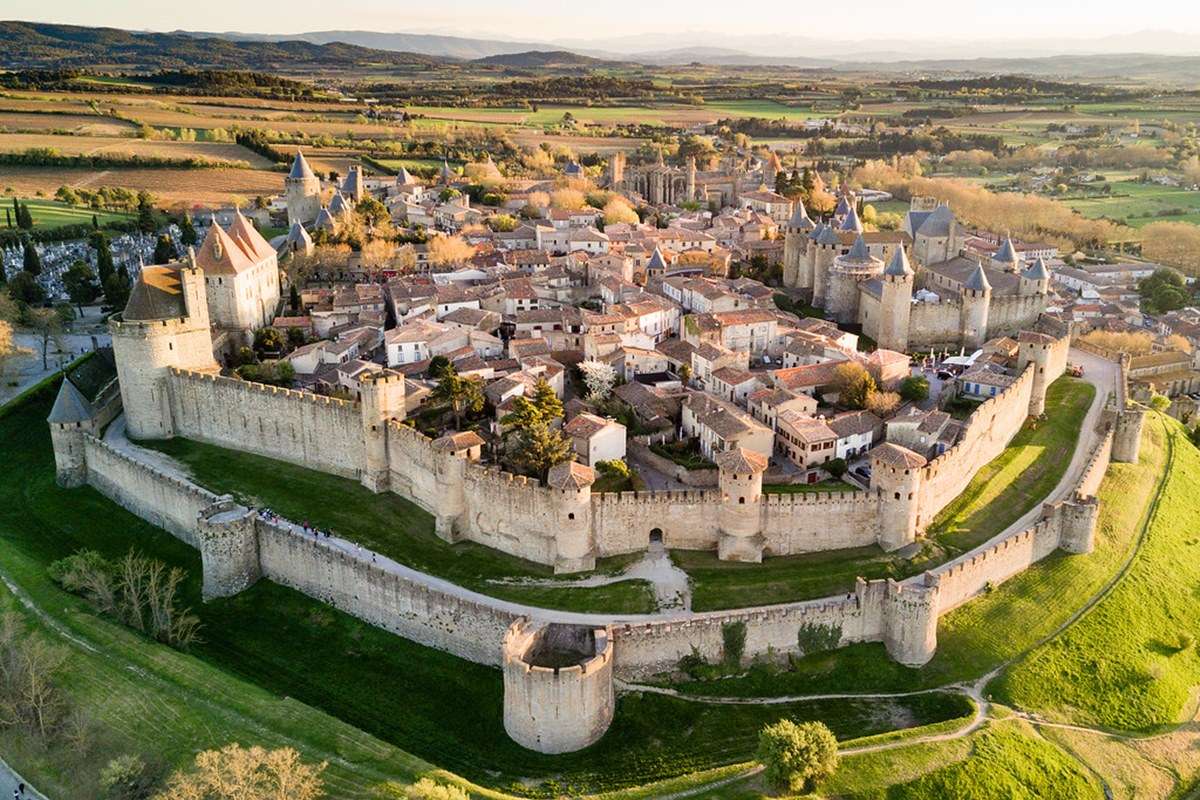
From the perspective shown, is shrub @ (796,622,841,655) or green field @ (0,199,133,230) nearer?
shrub @ (796,622,841,655)

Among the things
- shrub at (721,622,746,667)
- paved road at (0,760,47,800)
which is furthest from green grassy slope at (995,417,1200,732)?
paved road at (0,760,47,800)

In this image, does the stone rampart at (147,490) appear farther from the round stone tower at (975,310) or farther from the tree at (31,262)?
the round stone tower at (975,310)

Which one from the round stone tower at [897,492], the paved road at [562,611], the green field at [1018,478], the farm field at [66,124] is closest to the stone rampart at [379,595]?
the paved road at [562,611]

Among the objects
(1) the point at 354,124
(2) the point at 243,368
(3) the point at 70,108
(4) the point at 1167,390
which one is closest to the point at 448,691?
(2) the point at 243,368

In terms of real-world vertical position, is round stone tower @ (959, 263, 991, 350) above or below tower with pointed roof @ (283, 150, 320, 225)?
below

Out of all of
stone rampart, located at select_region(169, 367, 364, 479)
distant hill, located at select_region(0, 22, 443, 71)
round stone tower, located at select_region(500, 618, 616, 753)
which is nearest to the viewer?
round stone tower, located at select_region(500, 618, 616, 753)

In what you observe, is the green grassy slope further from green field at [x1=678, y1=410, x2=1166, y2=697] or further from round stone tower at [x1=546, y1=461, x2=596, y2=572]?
round stone tower at [x1=546, y1=461, x2=596, y2=572]
